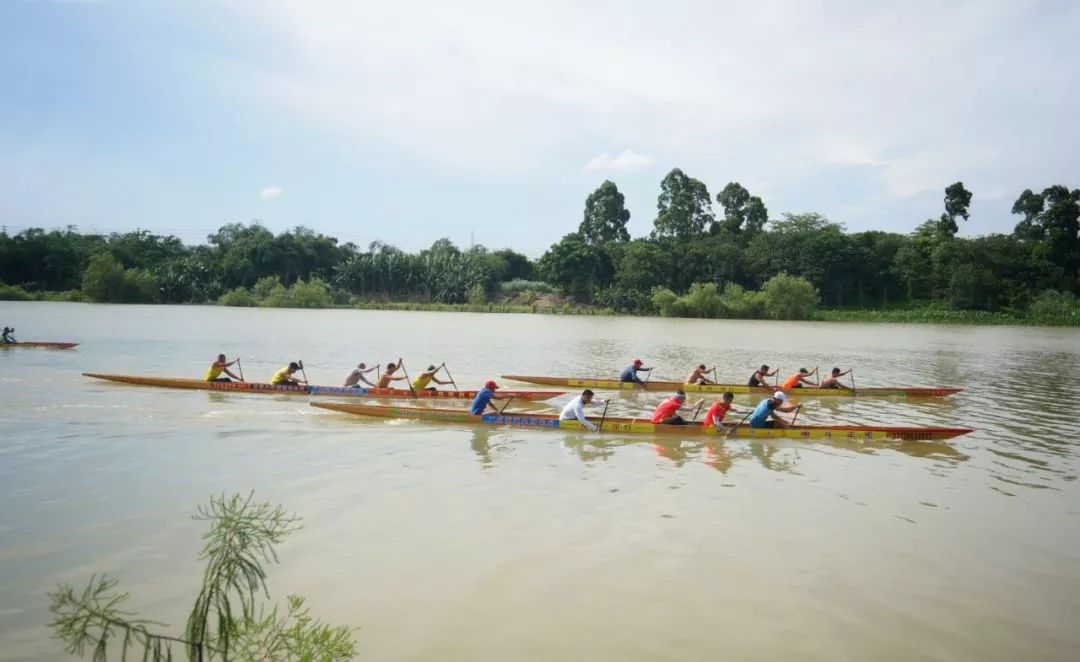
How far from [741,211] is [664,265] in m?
22.6

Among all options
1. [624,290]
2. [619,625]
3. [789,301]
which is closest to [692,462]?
[619,625]

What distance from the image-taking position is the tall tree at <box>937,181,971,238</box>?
272 feet

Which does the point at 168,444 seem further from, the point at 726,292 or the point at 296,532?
the point at 726,292

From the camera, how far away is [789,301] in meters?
66.8

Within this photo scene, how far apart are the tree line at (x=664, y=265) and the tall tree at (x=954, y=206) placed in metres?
0.15

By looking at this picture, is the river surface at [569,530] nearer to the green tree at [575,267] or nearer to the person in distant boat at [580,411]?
the person in distant boat at [580,411]

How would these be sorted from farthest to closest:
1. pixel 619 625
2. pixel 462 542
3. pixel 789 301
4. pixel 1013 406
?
pixel 789 301, pixel 1013 406, pixel 462 542, pixel 619 625

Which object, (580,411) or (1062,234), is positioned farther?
(1062,234)

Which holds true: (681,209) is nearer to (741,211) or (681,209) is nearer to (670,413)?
(741,211)

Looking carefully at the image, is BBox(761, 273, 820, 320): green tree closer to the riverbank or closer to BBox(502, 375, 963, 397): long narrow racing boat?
the riverbank

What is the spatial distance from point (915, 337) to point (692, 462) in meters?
41.4

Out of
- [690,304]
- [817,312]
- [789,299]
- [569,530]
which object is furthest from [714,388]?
[817,312]

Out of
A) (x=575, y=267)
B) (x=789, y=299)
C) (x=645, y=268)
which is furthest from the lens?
(x=575, y=267)

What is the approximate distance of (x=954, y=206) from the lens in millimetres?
83125
